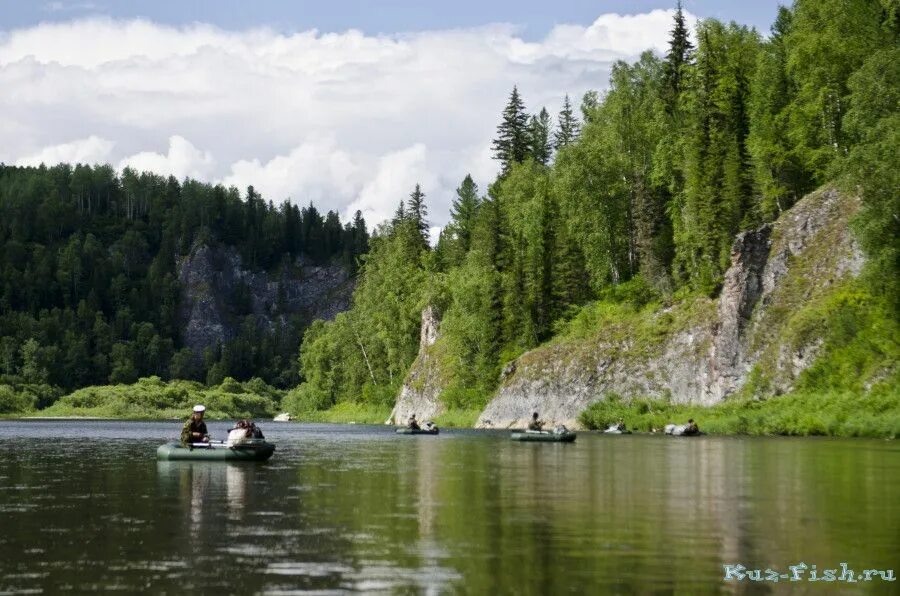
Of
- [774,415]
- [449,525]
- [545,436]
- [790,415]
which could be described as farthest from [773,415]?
[449,525]

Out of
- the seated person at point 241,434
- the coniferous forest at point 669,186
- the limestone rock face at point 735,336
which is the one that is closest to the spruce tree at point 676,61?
the coniferous forest at point 669,186

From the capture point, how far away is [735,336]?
86250mm

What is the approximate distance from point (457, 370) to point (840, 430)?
59026mm

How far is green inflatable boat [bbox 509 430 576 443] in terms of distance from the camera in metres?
71.4

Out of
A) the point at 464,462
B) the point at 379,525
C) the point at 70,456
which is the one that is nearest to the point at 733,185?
the point at 464,462

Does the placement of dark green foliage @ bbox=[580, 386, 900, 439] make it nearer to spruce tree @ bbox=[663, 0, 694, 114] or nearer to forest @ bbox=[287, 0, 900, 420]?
forest @ bbox=[287, 0, 900, 420]

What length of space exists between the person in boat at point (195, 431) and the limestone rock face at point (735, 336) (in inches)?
1699

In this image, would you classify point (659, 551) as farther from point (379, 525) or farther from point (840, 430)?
point (840, 430)

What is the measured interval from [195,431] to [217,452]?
2060 mm

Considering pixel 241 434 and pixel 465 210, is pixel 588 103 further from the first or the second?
pixel 241 434

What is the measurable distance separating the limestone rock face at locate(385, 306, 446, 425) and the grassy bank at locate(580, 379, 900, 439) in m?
36.5

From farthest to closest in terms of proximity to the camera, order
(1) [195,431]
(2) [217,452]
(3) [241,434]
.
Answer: (1) [195,431], (3) [241,434], (2) [217,452]

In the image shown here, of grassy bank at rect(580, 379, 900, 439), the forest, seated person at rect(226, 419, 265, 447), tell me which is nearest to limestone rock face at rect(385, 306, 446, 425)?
the forest

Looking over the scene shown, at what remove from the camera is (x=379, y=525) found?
86.6 feet
